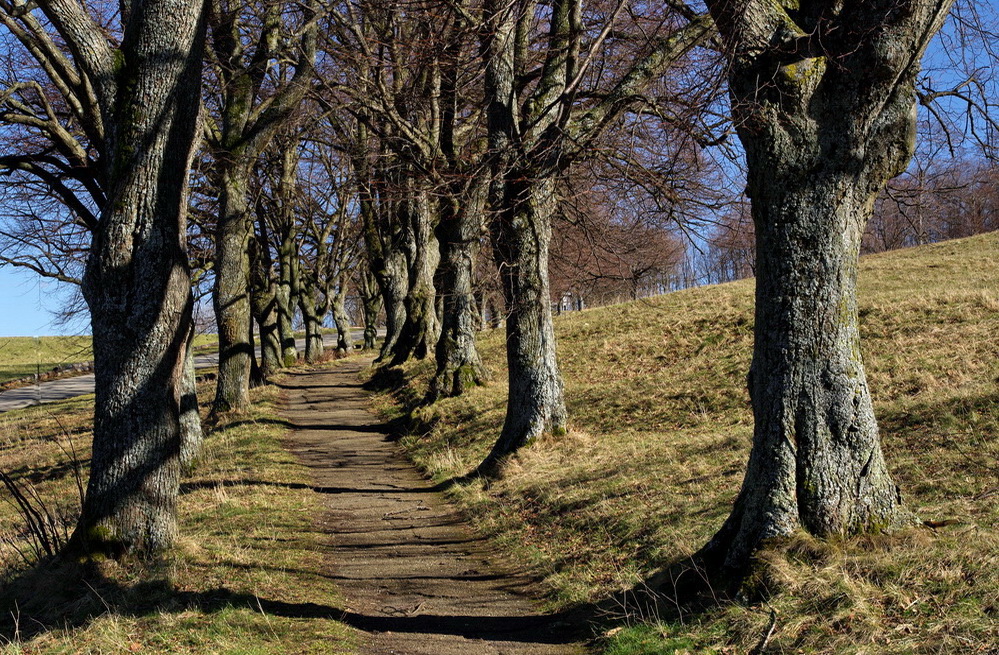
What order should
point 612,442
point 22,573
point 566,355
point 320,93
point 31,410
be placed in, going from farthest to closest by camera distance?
1. point 31,410
2. point 566,355
3. point 320,93
4. point 612,442
5. point 22,573

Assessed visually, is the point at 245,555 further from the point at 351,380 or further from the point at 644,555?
the point at 351,380

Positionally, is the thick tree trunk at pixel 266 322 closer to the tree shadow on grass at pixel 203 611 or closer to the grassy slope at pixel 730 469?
the grassy slope at pixel 730 469

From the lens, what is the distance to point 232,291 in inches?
639

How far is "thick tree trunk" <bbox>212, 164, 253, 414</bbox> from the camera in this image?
15953 mm

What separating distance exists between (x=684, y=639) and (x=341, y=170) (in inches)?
832

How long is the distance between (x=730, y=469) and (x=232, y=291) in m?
11.8

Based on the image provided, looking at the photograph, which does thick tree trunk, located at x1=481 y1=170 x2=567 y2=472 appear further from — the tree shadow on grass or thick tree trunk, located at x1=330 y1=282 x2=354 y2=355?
thick tree trunk, located at x1=330 y1=282 x2=354 y2=355

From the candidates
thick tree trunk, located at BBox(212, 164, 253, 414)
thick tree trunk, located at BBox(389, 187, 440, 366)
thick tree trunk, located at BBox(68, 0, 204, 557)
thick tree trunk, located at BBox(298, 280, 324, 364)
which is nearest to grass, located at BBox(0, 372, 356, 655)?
thick tree trunk, located at BBox(68, 0, 204, 557)

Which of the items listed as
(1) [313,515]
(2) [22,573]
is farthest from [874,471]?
(2) [22,573]

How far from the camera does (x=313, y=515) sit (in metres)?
9.34

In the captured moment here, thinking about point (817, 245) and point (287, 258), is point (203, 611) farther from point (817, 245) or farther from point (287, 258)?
point (287, 258)

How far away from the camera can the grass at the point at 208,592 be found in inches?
211

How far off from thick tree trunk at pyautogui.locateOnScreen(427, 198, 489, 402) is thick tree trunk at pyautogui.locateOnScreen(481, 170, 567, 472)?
14.3 ft

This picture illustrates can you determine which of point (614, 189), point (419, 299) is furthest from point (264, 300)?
point (614, 189)
